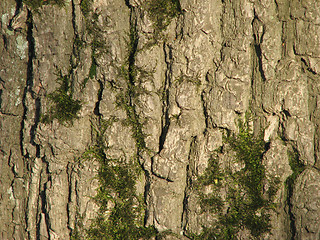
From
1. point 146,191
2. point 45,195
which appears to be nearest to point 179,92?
point 146,191

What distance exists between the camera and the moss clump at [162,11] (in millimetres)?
2311

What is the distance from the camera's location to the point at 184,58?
7.65ft

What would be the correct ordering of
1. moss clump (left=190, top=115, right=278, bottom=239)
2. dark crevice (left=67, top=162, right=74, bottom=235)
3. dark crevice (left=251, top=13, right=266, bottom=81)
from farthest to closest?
dark crevice (left=67, top=162, right=74, bottom=235), moss clump (left=190, top=115, right=278, bottom=239), dark crevice (left=251, top=13, right=266, bottom=81)

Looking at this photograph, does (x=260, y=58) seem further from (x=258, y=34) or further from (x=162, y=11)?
(x=162, y=11)

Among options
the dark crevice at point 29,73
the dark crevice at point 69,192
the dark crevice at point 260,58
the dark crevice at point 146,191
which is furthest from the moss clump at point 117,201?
the dark crevice at point 260,58

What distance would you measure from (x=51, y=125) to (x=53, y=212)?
2.70 feet

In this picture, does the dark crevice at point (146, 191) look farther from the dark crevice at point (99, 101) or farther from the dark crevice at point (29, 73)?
the dark crevice at point (29, 73)

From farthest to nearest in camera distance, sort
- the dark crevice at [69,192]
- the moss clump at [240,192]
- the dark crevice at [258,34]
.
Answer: the dark crevice at [69,192]
the moss clump at [240,192]
the dark crevice at [258,34]

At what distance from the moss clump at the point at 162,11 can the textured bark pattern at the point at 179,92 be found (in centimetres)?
4

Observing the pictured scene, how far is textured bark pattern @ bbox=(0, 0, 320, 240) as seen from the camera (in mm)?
2297

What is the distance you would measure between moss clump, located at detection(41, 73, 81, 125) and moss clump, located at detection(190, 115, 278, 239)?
4.27 ft

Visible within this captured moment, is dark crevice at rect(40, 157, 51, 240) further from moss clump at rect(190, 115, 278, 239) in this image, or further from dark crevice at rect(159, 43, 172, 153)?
moss clump at rect(190, 115, 278, 239)

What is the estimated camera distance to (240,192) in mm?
2414

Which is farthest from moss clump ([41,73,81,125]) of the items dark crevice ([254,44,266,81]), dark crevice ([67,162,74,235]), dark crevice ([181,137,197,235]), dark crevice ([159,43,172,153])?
dark crevice ([254,44,266,81])
